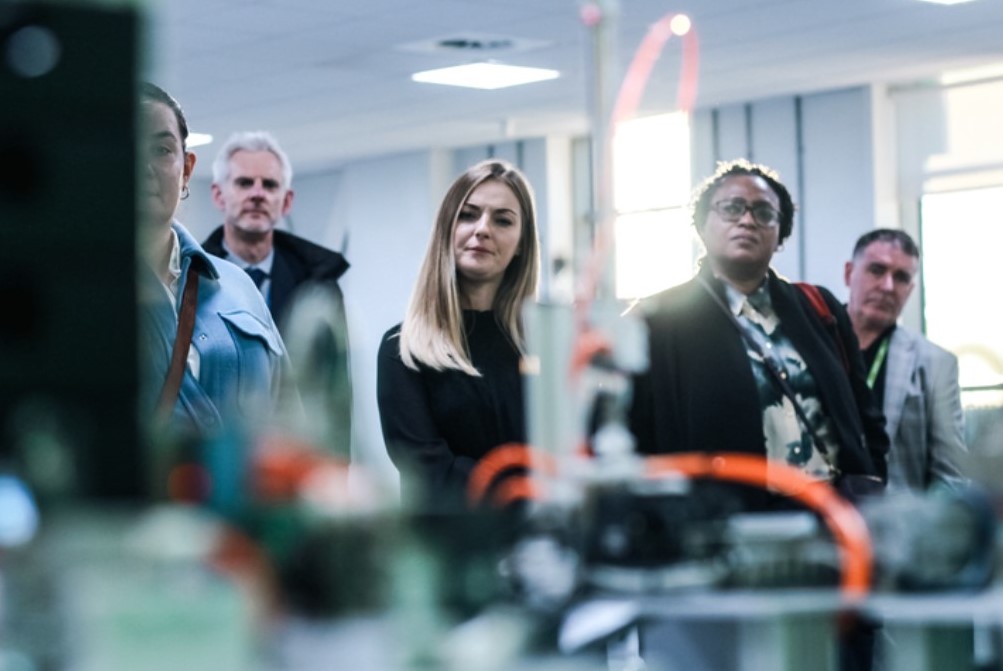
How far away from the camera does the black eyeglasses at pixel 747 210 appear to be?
3.41 meters

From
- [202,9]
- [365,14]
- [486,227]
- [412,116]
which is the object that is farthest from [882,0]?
[486,227]

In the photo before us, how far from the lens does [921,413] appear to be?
441 centimetres

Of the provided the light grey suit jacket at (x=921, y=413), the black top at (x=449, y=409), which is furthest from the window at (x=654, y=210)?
the black top at (x=449, y=409)

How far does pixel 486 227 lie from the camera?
314 centimetres

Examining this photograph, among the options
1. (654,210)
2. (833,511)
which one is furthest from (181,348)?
(654,210)

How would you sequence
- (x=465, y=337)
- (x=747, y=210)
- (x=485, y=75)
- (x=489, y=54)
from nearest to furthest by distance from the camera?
1. (x=465, y=337)
2. (x=747, y=210)
3. (x=489, y=54)
4. (x=485, y=75)

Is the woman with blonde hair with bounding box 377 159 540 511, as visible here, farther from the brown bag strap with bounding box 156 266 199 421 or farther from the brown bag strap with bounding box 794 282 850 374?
the brown bag strap with bounding box 794 282 850 374

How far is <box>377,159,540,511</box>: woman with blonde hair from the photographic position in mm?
2957

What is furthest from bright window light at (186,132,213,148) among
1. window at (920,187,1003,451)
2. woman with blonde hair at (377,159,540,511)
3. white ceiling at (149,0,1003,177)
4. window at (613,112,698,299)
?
woman with blonde hair at (377,159,540,511)

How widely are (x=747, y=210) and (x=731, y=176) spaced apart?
0.41ft

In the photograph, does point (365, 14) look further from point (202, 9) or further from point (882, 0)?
point (882, 0)

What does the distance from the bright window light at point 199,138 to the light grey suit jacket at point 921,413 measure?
7745 mm

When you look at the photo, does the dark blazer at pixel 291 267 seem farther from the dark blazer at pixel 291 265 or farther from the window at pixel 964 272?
the window at pixel 964 272

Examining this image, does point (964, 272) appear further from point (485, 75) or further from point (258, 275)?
point (258, 275)
